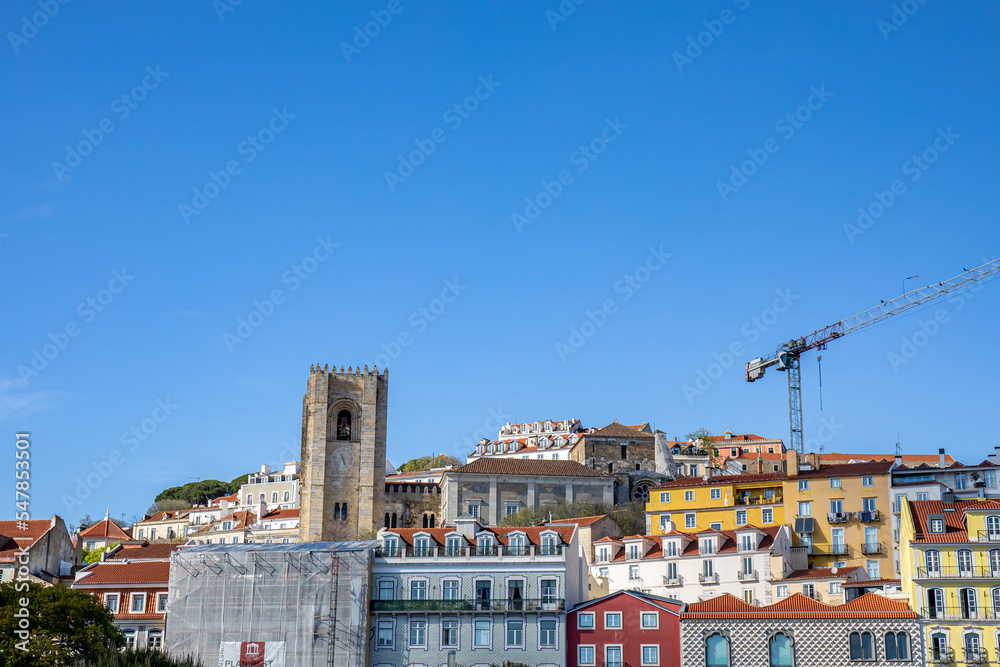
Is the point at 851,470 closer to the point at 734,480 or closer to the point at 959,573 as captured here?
the point at 734,480

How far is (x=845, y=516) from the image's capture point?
230 ft

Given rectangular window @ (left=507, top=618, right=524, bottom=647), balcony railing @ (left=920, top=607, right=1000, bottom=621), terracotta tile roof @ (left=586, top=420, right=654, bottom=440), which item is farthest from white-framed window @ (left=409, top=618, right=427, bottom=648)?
terracotta tile roof @ (left=586, top=420, right=654, bottom=440)

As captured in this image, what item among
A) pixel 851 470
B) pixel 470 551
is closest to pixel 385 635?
pixel 470 551

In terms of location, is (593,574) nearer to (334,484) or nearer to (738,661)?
(738,661)

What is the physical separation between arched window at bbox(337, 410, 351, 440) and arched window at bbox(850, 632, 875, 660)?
59.6 m

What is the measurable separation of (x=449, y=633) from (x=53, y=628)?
17.5m

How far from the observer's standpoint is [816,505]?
2830 inches

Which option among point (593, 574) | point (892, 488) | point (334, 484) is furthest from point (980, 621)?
point (334, 484)

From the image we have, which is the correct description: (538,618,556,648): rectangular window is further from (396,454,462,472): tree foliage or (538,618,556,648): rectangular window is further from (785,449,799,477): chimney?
(396,454,462,472): tree foliage

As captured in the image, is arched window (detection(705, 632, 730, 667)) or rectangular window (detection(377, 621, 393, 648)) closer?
arched window (detection(705, 632, 730, 667))

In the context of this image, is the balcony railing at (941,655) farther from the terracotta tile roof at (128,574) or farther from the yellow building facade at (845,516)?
the terracotta tile roof at (128,574)

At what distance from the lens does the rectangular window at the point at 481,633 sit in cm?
5653

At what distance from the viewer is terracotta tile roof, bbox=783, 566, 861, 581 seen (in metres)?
62.8

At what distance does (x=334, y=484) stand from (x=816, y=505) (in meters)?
45.4
